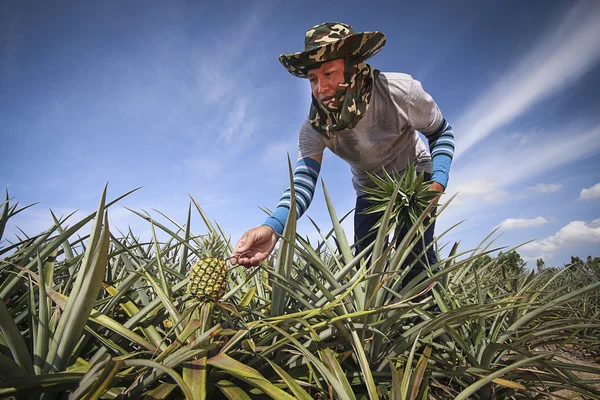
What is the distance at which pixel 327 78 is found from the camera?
175 centimetres

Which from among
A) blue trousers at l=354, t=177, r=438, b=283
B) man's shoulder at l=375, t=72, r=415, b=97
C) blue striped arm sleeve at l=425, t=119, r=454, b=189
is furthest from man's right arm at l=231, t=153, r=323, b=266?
blue striped arm sleeve at l=425, t=119, r=454, b=189

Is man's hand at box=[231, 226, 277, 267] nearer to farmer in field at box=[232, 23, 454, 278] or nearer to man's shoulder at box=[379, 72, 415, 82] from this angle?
farmer in field at box=[232, 23, 454, 278]

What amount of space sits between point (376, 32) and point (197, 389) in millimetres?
1811

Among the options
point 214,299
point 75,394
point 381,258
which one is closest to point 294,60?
point 381,258

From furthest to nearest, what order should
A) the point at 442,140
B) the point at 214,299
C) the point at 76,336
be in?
the point at 442,140, the point at 214,299, the point at 76,336

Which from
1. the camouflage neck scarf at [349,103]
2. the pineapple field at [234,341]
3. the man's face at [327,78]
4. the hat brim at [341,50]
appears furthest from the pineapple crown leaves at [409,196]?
the hat brim at [341,50]

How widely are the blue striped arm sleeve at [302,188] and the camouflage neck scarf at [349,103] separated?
231mm

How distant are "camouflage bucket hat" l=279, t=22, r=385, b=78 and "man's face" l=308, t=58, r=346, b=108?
0.10ft

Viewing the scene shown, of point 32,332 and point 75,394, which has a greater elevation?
point 32,332

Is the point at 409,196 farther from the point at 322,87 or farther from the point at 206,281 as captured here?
the point at 206,281

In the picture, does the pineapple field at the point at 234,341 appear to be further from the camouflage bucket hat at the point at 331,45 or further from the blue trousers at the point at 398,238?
the camouflage bucket hat at the point at 331,45

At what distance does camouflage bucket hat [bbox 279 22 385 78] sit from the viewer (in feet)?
5.41

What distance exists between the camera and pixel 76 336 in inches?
31.5

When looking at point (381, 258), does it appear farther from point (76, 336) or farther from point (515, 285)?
point (515, 285)
